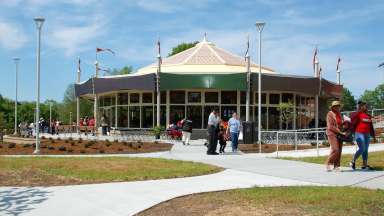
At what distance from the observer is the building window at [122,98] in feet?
139

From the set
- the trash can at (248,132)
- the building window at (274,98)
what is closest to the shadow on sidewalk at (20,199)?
the trash can at (248,132)

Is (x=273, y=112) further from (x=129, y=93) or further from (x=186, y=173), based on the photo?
(x=186, y=173)

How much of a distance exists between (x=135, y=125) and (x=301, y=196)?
32.5 meters

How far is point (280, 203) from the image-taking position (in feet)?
28.7

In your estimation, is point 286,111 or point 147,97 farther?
point 147,97

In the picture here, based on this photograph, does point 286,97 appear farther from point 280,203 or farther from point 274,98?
point 280,203

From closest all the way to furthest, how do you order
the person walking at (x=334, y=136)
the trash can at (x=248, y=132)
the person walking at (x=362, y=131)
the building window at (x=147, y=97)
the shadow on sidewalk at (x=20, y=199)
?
the shadow on sidewalk at (x=20, y=199) → the person walking at (x=334, y=136) → the person walking at (x=362, y=131) → the trash can at (x=248, y=132) → the building window at (x=147, y=97)

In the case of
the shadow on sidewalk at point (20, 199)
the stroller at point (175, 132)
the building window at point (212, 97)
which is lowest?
the shadow on sidewalk at point (20, 199)

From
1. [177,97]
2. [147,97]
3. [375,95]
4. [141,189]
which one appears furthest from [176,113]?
[375,95]

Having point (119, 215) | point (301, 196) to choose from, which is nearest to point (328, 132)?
point (301, 196)

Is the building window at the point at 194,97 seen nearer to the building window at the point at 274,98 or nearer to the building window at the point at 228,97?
the building window at the point at 228,97

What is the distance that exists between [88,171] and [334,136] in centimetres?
624

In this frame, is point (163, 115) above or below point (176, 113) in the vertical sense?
below

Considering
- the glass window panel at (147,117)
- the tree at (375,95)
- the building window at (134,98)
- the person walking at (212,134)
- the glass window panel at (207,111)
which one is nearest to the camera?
the person walking at (212,134)
